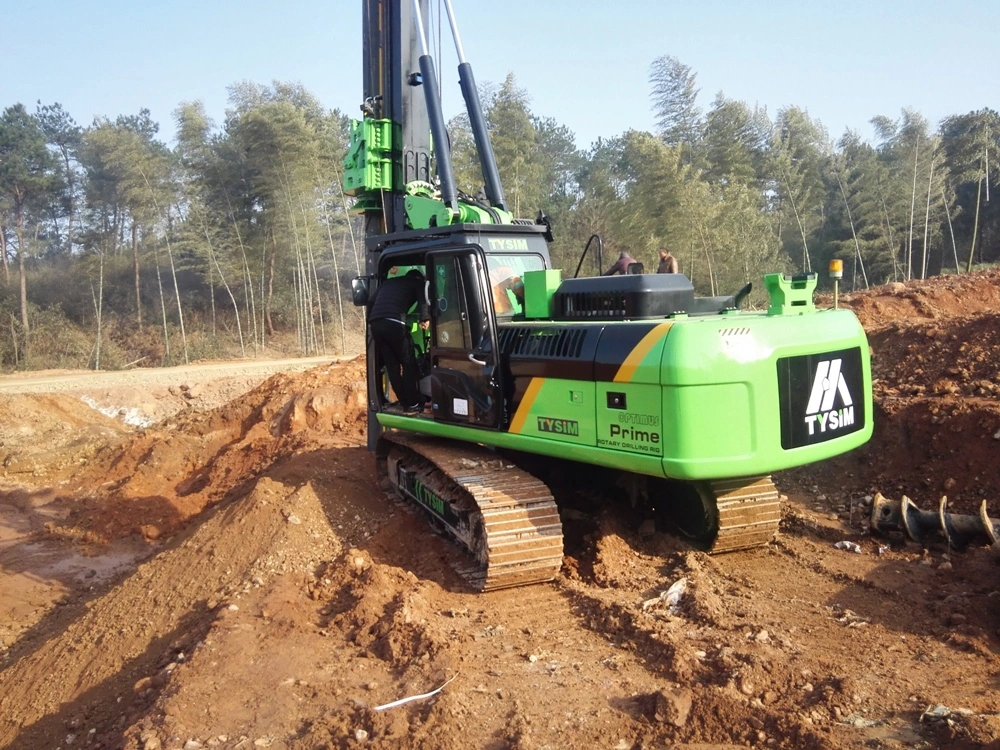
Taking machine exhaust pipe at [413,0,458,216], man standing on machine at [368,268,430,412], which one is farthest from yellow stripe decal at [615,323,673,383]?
machine exhaust pipe at [413,0,458,216]

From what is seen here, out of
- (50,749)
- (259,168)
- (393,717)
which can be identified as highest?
(259,168)

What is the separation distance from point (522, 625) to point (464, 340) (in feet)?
6.29

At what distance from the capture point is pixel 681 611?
4781mm

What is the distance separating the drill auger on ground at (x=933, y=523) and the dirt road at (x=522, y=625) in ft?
0.50

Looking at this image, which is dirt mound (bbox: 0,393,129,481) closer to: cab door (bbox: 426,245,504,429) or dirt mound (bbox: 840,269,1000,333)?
cab door (bbox: 426,245,504,429)

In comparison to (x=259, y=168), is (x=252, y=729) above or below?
below

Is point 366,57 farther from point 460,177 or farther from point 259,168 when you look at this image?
point 259,168

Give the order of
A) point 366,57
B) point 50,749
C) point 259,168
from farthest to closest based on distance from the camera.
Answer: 1. point 259,168
2. point 366,57
3. point 50,749

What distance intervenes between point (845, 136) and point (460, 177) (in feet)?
63.0

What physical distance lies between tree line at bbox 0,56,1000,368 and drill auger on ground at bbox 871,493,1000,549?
592 inches

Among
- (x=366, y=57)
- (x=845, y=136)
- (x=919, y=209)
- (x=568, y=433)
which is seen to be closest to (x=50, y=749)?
(x=568, y=433)

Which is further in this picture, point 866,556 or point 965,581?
point 866,556

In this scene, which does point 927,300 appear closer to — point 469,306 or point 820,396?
point 820,396

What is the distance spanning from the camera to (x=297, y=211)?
2766 centimetres
